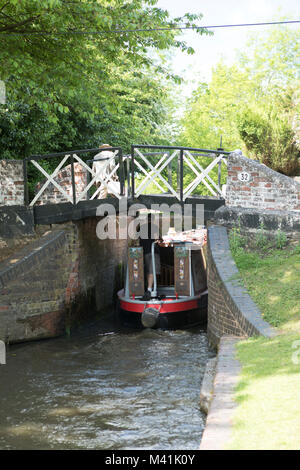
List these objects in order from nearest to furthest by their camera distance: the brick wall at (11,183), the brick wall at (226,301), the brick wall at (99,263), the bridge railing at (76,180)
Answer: the brick wall at (226,301) < the brick wall at (11,183) < the bridge railing at (76,180) < the brick wall at (99,263)

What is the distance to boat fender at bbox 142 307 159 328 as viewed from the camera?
13.3m

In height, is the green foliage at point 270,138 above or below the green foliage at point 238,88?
below

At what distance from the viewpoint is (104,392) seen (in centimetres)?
899

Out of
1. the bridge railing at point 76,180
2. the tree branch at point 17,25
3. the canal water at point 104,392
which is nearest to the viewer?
the canal water at point 104,392

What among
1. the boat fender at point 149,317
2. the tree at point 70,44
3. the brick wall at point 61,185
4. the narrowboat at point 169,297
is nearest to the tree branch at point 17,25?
the tree at point 70,44

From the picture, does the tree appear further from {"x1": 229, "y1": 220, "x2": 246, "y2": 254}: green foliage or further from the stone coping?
the stone coping

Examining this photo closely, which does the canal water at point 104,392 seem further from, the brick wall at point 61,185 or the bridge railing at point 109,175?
the brick wall at point 61,185

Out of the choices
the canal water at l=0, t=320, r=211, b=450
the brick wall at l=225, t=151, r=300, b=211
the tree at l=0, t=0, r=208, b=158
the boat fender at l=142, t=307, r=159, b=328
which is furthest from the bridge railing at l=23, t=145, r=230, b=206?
the canal water at l=0, t=320, r=211, b=450

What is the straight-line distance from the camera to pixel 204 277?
1569 cm

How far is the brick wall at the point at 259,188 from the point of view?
433 inches

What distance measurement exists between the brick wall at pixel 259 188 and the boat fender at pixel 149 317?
11.4 feet

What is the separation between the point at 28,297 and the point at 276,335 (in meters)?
6.48

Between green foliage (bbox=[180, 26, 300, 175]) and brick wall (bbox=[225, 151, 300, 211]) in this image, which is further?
green foliage (bbox=[180, 26, 300, 175])
